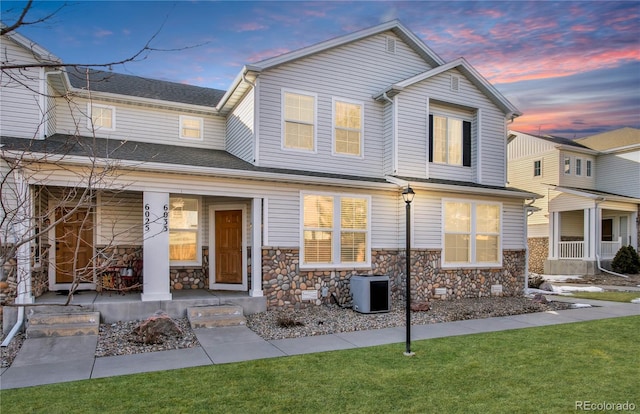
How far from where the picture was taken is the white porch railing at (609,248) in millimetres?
21469

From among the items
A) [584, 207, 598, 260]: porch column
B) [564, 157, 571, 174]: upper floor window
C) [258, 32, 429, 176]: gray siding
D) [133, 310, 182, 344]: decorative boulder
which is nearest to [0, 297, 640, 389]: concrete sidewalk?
[133, 310, 182, 344]: decorative boulder

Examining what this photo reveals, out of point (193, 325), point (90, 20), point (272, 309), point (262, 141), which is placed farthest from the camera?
point (262, 141)

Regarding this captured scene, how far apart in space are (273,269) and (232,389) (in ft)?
16.1

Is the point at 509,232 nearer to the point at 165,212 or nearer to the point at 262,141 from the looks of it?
the point at 262,141

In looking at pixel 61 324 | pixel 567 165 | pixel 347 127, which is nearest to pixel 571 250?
pixel 567 165

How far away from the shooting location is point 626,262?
20.2 meters

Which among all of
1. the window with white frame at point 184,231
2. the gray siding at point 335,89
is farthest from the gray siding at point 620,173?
the window with white frame at point 184,231

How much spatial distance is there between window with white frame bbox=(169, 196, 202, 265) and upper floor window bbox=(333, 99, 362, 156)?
4.12m

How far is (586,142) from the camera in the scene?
2877 cm

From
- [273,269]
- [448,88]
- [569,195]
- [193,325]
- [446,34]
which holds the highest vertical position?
[446,34]

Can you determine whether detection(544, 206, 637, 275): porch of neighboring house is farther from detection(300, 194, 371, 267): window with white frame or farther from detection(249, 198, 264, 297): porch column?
detection(249, 198, 264, 297): porch column

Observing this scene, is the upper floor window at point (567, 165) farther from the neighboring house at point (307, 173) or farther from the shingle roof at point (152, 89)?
the shingle roof at point (152, 89)

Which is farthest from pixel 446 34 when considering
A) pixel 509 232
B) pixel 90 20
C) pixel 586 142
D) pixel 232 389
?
pixel 586 142

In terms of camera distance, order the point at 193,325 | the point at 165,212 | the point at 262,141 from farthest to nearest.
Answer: the point at 262,141
the point at 165,212
the point at 193,325
